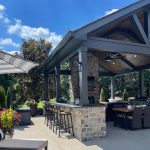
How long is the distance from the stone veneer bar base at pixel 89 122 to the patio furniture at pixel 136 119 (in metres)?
1.78

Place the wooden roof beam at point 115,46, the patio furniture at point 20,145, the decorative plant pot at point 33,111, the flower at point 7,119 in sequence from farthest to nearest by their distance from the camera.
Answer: the decorative plant pot at point 33,111 → the wooden roof beam at point 115,46 → the flower at point 7,119 → the patio furniture at point 20,145


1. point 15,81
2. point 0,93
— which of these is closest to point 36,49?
point 15,81

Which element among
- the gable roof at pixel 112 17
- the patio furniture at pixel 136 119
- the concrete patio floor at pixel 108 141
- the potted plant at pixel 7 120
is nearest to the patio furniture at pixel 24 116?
the concrete patio floor at pixel 108 141

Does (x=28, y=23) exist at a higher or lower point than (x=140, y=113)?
higher

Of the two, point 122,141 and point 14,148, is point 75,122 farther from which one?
point 14,148

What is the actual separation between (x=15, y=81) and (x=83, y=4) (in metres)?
9.58

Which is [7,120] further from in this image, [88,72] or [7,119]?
[88,72]

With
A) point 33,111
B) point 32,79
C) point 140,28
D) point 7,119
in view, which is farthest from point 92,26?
point 32,79

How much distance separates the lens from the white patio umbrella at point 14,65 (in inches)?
197

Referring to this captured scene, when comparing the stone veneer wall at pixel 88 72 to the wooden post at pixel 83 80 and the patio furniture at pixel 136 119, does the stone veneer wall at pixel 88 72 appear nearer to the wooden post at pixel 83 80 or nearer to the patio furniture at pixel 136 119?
the patio furniture at pixel 136 119

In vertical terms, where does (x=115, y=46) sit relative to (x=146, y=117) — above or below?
above

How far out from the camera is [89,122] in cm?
855

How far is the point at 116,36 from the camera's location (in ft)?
43.4

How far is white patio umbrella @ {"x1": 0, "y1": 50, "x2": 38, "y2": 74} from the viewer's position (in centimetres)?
500
